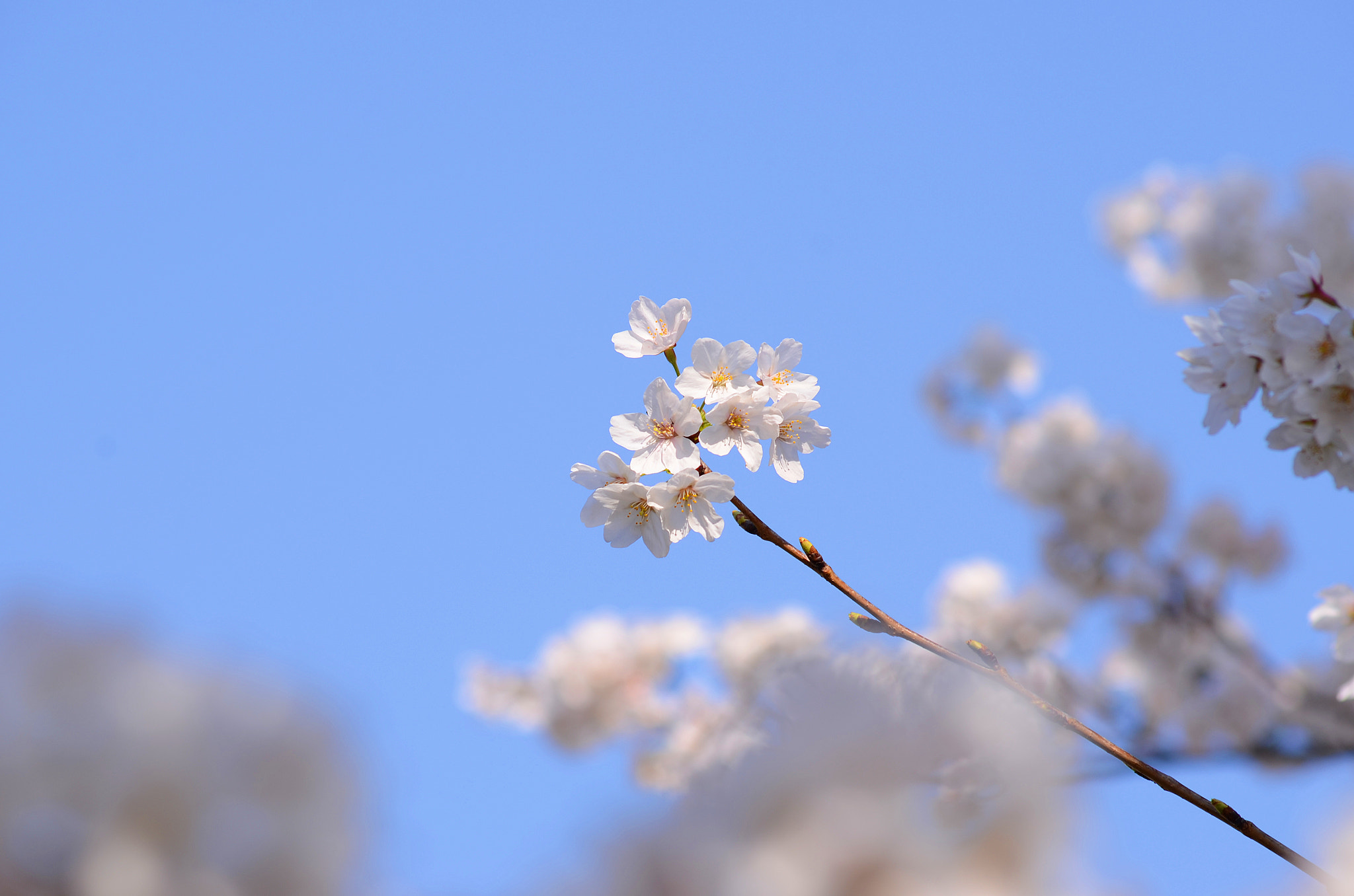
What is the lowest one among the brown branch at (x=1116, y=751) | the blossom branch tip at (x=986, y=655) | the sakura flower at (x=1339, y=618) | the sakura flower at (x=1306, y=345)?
the brown branch at (x=1116, y=751)

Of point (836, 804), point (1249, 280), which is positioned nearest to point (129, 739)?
point (836, 804)

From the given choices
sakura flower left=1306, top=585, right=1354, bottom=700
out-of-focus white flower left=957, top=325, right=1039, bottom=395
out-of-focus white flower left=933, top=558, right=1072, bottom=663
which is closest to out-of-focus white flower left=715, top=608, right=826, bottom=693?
out-of-focus white flower left=933, top=558, right=1072, bottom=663

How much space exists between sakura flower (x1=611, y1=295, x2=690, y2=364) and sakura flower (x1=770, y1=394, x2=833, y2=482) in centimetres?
23

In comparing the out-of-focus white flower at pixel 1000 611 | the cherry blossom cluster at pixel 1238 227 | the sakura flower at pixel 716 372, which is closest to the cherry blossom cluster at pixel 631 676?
the out-of-focus white flower at pixel 1000 611

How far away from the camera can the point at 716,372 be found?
1.49 metres

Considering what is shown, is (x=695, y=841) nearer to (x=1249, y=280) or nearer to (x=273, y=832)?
(x=273, y=832)

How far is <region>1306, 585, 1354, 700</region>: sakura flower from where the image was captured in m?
1.88

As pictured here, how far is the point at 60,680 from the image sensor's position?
2.83ft

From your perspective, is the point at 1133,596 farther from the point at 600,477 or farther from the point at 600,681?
the point at 600,477

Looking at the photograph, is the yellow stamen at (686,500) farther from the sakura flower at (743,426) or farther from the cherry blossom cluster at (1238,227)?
the cherry blossom cluster at (1238,227)

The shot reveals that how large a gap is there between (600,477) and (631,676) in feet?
23.6

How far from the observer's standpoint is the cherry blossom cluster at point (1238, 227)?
7.36 metres

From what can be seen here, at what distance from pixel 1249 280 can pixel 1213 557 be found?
2.64 m

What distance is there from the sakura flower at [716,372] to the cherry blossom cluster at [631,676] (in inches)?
248
